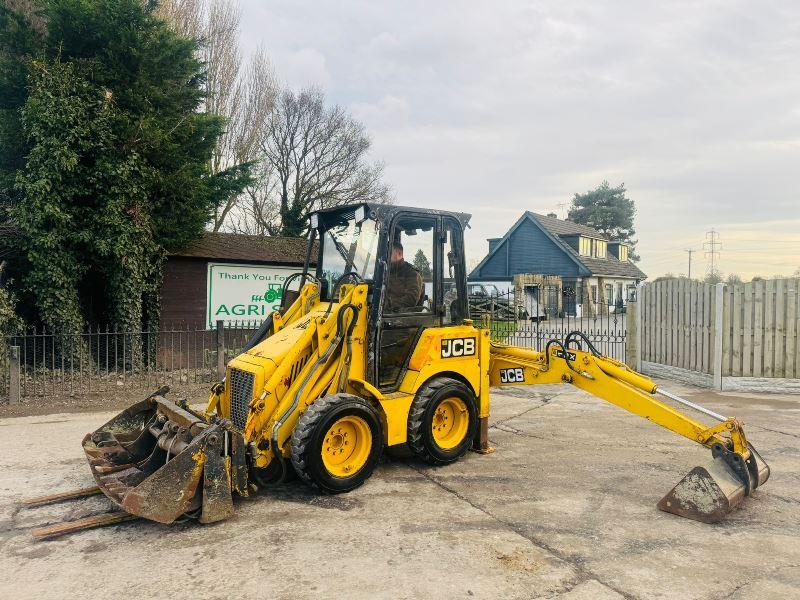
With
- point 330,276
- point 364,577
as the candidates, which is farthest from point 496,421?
point 364,577

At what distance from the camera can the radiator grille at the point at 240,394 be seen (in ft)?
15.9

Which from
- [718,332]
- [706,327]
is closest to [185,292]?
[706,327]

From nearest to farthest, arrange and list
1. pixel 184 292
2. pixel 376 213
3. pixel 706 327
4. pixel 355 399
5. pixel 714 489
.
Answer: pixel 714 489
pixel 355 399
pixel 376 213
pixel 706 327
pixel 184 292

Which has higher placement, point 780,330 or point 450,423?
point 780,330

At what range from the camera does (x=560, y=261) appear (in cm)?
3466

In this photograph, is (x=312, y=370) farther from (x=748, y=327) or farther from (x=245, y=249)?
(x=245, y=249)

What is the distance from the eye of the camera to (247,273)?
13.3 m

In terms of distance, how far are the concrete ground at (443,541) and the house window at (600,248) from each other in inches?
1331

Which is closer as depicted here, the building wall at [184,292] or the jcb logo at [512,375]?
the jcb logo at [512,375]

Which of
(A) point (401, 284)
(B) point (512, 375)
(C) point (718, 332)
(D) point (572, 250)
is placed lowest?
(B) point (512, 375)

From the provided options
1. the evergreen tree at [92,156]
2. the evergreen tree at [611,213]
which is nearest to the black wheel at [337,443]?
the evergreen tree at [92,156]

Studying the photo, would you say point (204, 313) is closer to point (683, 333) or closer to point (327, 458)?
point (327, 458)

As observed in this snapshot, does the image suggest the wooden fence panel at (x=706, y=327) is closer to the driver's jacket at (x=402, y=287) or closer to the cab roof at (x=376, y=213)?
→ the cab roof at (x=376, y=213)

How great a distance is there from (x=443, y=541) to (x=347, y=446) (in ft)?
4.31
